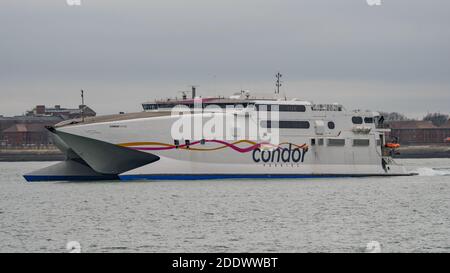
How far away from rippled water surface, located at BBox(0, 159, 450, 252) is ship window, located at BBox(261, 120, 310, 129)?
356 centimetres

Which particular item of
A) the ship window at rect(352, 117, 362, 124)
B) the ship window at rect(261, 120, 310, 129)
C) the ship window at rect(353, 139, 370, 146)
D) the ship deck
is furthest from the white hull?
the ship deck

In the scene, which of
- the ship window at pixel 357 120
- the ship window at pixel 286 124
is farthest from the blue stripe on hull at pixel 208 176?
the ship window at pixel 357 120

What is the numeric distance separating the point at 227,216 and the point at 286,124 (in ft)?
66.5

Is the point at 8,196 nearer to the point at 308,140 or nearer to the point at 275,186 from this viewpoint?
the point at 275,186

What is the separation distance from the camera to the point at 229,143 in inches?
2130

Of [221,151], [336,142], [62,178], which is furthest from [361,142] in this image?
[62,178]

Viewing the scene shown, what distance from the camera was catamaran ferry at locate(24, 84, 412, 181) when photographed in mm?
52625

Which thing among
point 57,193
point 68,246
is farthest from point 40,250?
point 57,193

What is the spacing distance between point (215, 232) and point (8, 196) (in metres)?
19.8

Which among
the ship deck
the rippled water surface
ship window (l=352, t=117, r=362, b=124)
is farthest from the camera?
ship window (l=352, t=117, r=362, b=124)

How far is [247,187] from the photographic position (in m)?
50.8

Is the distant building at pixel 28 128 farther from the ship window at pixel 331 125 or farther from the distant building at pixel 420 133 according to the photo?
the ship window at pixel 331 125

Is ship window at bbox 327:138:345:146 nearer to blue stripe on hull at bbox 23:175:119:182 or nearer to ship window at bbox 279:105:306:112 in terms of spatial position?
ship window at bbox 279:105:306:112

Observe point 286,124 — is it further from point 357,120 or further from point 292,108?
point 357,120
